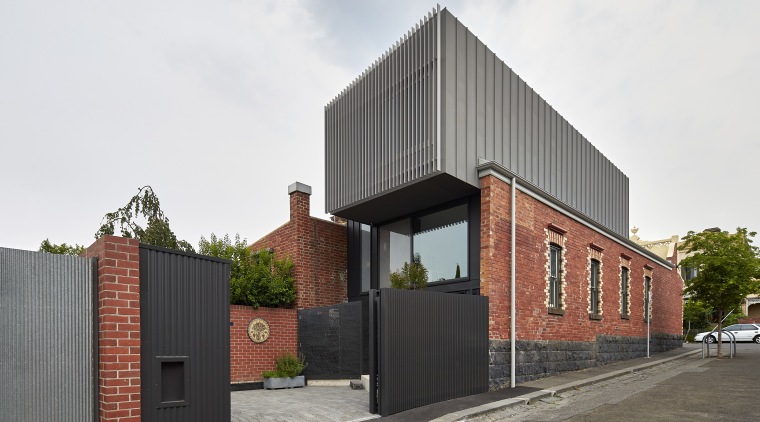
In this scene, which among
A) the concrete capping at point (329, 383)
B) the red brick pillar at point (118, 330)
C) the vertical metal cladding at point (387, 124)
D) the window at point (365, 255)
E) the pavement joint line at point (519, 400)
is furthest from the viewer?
the window at point (365, 255)

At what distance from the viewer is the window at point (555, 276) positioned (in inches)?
501

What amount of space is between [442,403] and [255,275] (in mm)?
6131

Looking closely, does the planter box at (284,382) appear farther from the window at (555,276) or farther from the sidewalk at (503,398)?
the window at (555,276)

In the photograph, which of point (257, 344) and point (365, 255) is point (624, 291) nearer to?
point (365, 255)

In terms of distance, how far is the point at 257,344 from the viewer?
1243 centimetres

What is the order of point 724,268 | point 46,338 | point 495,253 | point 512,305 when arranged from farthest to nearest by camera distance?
1. point 724,268
2. point 512,305
3. point 495,253
4. point 46,338

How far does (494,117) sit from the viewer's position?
11.6 m

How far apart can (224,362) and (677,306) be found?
2457 centimetres

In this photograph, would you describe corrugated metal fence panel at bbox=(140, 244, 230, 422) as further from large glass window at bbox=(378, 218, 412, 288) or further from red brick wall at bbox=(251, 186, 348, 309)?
red brick wall at bbox=(251, 186, 348, 309)

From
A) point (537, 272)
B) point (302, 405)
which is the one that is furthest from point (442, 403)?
point (537, 272)

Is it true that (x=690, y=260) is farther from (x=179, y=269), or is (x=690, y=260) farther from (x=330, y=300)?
(x=179, y=269)

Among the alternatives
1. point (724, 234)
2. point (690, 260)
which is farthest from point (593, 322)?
point (724, 234)

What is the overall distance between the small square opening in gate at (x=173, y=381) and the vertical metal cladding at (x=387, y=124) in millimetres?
5982

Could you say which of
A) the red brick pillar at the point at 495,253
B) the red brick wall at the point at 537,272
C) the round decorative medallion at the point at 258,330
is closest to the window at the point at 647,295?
the red brick wall at the point at 537,272
